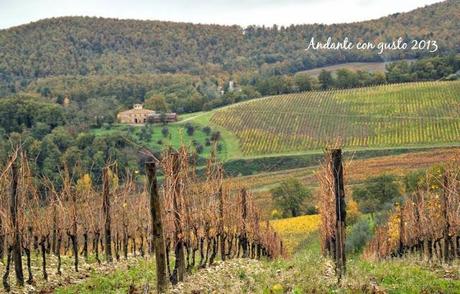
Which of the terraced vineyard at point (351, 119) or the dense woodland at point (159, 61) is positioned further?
the dense woodland at point (159, 61)

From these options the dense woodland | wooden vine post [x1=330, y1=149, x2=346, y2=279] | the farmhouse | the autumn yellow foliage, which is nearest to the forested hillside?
the dense woodland

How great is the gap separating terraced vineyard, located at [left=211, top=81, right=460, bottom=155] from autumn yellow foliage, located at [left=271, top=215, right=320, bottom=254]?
88.3 feet

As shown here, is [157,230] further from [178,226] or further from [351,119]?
[351,119]

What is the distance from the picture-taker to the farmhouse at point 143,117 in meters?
A: 96.7

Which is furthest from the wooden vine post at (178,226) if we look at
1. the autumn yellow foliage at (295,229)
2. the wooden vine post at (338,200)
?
the autumn yellow foliage at (295,229)

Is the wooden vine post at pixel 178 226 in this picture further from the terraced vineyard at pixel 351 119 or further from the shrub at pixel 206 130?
the shrub at pixel 206 130

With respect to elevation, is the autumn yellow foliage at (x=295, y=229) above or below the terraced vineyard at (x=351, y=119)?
below

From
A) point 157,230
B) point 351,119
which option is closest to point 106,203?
point 157,230

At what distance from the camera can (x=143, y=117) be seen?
325ft

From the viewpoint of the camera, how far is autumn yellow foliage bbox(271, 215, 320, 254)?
4280 cm

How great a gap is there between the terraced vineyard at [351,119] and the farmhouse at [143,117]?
8.21 m

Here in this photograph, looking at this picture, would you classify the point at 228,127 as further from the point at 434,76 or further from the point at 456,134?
the point at 434,76

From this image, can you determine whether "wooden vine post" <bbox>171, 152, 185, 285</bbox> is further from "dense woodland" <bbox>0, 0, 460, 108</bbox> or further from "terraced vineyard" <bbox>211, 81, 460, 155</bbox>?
"dense woodland" <bbox>0, 0, 460, 108</bbox>

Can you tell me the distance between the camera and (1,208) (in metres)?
14.8
